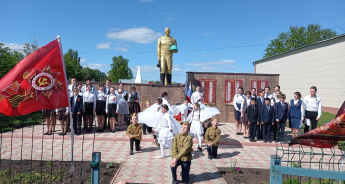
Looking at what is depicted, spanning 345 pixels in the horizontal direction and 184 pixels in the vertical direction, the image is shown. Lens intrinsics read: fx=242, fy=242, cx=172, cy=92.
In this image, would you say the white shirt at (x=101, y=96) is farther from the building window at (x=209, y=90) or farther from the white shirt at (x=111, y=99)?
the building window at (x=209, y=90)

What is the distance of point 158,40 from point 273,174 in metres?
10.9

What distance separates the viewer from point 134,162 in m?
5.68

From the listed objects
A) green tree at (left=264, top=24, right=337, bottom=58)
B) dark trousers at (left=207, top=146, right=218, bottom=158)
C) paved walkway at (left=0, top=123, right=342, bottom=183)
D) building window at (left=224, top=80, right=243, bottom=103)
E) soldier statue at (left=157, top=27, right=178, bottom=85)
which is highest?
green tree at (left=264, top=24, right=337, bottom=58)

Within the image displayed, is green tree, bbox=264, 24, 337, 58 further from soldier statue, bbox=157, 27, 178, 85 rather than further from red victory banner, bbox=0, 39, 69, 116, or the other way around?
red victory banner, bbox=0, 39, 69, 116

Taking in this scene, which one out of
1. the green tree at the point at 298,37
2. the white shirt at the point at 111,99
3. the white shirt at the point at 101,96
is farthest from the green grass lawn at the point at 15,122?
the green tree at the point at 298,37

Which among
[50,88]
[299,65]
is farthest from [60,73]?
[299,65]

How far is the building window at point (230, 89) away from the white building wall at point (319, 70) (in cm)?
950

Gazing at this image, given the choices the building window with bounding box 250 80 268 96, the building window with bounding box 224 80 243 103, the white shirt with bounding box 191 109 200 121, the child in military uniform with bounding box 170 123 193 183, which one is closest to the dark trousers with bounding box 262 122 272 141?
the white shirt with bounding box 191 109 200 121

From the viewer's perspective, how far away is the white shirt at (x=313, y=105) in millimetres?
7824

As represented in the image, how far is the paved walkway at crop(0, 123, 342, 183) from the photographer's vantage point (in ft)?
16.0

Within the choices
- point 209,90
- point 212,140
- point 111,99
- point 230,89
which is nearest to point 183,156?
point 212,140

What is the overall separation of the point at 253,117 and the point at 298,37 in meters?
44.5

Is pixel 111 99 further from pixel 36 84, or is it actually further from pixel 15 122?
pixel 15 122

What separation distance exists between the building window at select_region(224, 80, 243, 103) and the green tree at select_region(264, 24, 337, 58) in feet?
130
